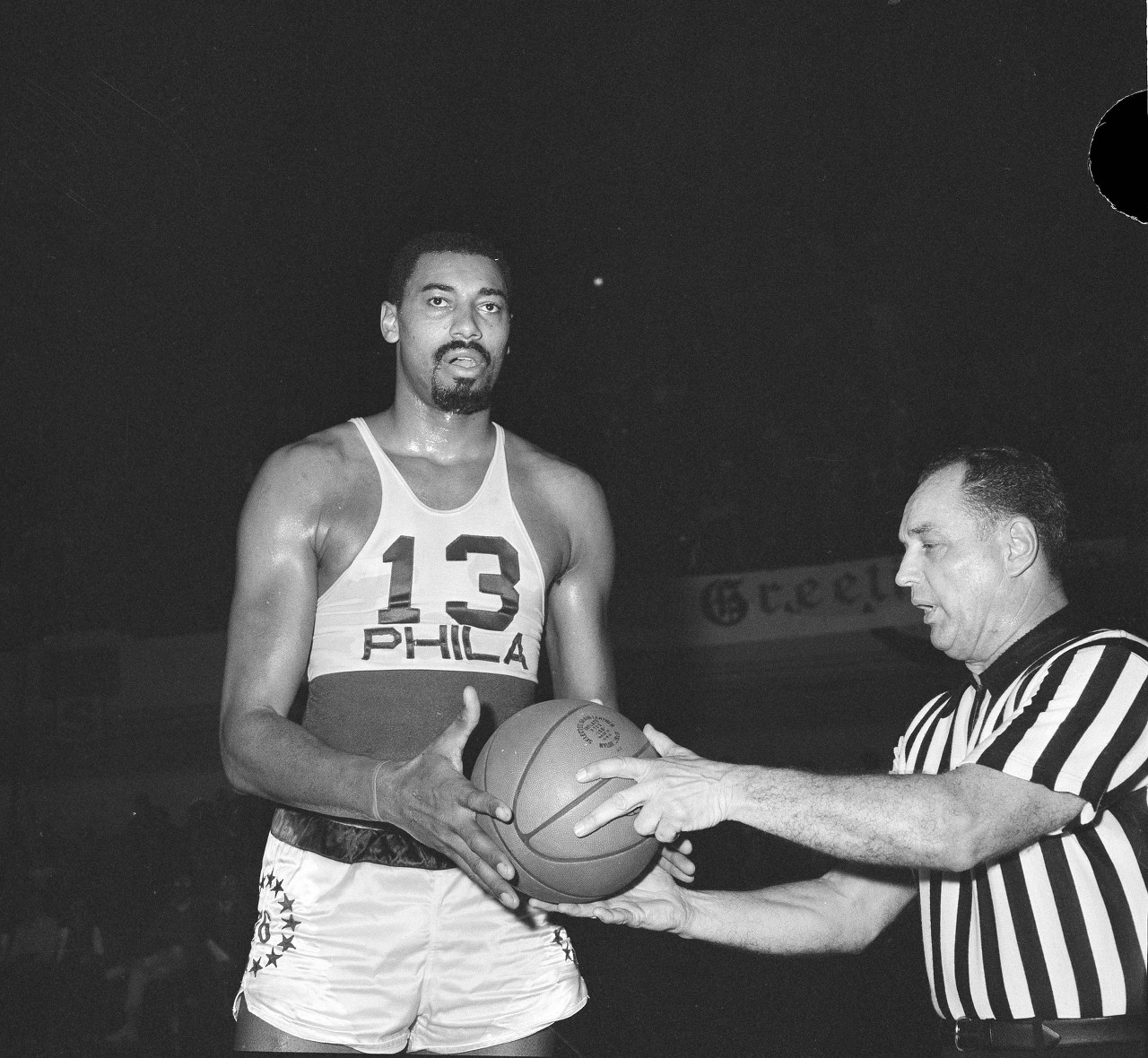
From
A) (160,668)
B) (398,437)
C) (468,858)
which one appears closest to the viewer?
(468,858)

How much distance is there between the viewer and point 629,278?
43.2 feet

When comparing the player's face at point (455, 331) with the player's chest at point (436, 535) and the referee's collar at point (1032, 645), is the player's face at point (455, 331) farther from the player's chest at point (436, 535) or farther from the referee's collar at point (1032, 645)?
the referee's collar at point (1032, 645)

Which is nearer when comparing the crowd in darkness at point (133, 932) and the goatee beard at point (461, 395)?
the goatee beard at point (461, 395)

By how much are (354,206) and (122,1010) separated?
5627 mm

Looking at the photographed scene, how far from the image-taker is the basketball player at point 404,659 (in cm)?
Answer: 247

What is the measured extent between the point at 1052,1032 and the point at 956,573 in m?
0.98

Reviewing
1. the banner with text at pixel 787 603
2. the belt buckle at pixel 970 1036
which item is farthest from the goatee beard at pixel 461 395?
the banner with text at pixel 787 603

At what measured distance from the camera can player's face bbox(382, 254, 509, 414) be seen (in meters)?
2.95

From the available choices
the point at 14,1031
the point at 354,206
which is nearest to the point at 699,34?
the point at 354,206

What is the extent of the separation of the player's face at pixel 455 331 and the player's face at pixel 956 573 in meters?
1.16

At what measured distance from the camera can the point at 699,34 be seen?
25.9 ft

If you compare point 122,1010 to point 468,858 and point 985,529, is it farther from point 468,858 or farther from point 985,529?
point 985,529

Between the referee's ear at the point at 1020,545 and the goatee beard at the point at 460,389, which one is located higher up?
the goatee beard at the point at 460,389

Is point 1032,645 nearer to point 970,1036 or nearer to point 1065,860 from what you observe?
point 1065,860
